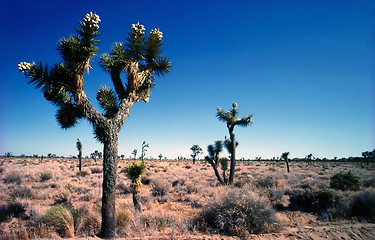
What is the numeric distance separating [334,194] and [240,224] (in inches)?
250

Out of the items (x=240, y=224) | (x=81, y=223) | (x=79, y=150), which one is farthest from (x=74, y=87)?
(x=79, y=150)

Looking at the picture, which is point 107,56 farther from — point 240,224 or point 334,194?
point 334,194

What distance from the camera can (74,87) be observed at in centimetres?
601

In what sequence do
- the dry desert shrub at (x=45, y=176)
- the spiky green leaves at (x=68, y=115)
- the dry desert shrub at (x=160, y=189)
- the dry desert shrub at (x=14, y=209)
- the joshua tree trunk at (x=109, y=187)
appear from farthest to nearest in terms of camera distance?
the dry desert shrub at (x=45, y=176) → the dry desert shrub at (x=160, y=189) → the dry desert shrub at (x=14, y=209) → the spiky green leaves at (x=68, y=115) → the joshua tree trunk at (x=109, y=187)

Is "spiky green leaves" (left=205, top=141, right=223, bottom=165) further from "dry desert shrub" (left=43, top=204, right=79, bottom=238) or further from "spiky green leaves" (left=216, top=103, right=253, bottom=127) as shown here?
"dry desert shrub" (left=43, top=204, right=79, bottom=238)

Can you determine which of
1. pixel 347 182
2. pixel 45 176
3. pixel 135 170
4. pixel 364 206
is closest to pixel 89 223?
pixel 135 170

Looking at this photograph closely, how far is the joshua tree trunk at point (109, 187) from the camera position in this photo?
5660 millimetres

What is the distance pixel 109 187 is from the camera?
5859 millimetres

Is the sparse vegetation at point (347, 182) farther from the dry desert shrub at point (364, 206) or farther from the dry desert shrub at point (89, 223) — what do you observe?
the dry desert shrub at point (89, 223)

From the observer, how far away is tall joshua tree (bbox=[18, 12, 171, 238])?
5.75m

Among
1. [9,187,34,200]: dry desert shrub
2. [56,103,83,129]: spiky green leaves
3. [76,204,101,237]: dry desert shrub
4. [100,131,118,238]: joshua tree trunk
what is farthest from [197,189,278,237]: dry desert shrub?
[9,187,34,200]: dry desert shrub

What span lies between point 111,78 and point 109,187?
401 centimetres

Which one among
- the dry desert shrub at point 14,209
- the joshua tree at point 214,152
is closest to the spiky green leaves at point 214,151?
the joshua tree at point 214,152

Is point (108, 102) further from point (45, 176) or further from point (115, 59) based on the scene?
point (45, 176)
